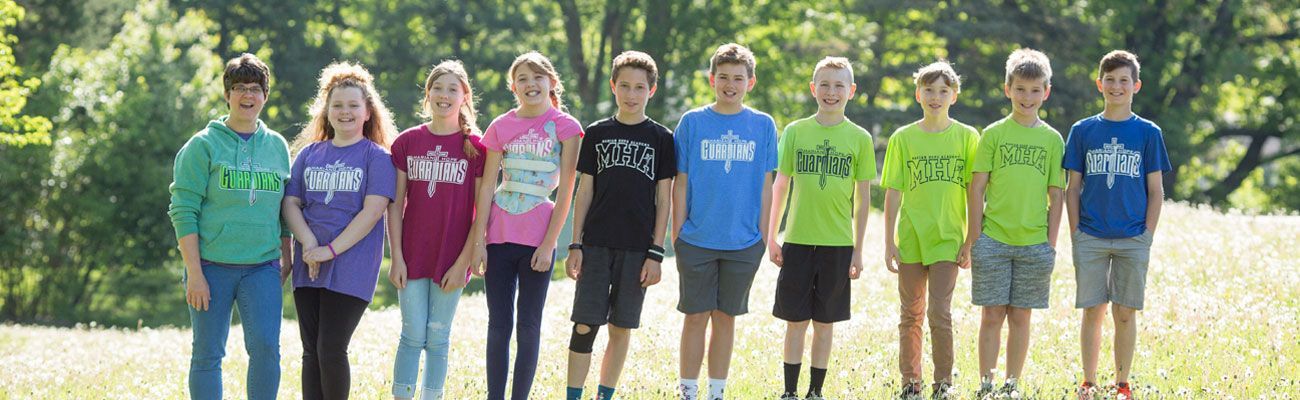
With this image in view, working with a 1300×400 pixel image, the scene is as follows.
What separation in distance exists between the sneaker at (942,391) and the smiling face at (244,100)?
4.44 m

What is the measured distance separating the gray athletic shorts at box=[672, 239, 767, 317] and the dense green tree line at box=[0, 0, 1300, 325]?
76.9 ft

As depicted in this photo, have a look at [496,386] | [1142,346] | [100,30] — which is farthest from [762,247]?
[100,30]

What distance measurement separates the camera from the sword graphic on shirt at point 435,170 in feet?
24.4

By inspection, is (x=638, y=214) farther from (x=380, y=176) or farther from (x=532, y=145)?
(x=380, y=176)

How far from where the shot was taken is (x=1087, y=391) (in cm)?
787

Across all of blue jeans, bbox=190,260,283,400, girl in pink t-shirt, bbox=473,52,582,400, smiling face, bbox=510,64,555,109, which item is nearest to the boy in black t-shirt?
girl in pink t-shirt, bbox=473,52,582,400

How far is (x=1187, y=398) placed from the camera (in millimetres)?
7965

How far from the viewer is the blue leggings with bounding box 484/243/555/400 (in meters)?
7.43

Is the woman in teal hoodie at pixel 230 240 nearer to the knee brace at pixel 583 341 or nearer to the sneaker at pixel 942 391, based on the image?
the knee brace at pixel 583 341

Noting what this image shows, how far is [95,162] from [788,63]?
23.5 m

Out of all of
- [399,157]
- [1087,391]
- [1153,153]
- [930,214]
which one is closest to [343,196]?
[399,157]

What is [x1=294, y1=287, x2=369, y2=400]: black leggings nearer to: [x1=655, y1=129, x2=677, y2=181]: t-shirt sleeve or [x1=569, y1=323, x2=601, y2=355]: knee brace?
[x1=569, y1=323, x2=601, y2=355]: knee brace

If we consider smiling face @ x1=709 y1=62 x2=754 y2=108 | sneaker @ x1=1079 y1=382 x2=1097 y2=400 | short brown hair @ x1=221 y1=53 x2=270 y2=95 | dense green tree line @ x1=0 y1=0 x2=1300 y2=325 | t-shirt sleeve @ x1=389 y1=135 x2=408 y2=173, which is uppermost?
dense green tree line @ x1=0 y1=0 x2=1300 y2=325

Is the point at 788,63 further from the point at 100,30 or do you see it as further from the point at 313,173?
the point at 313,173
